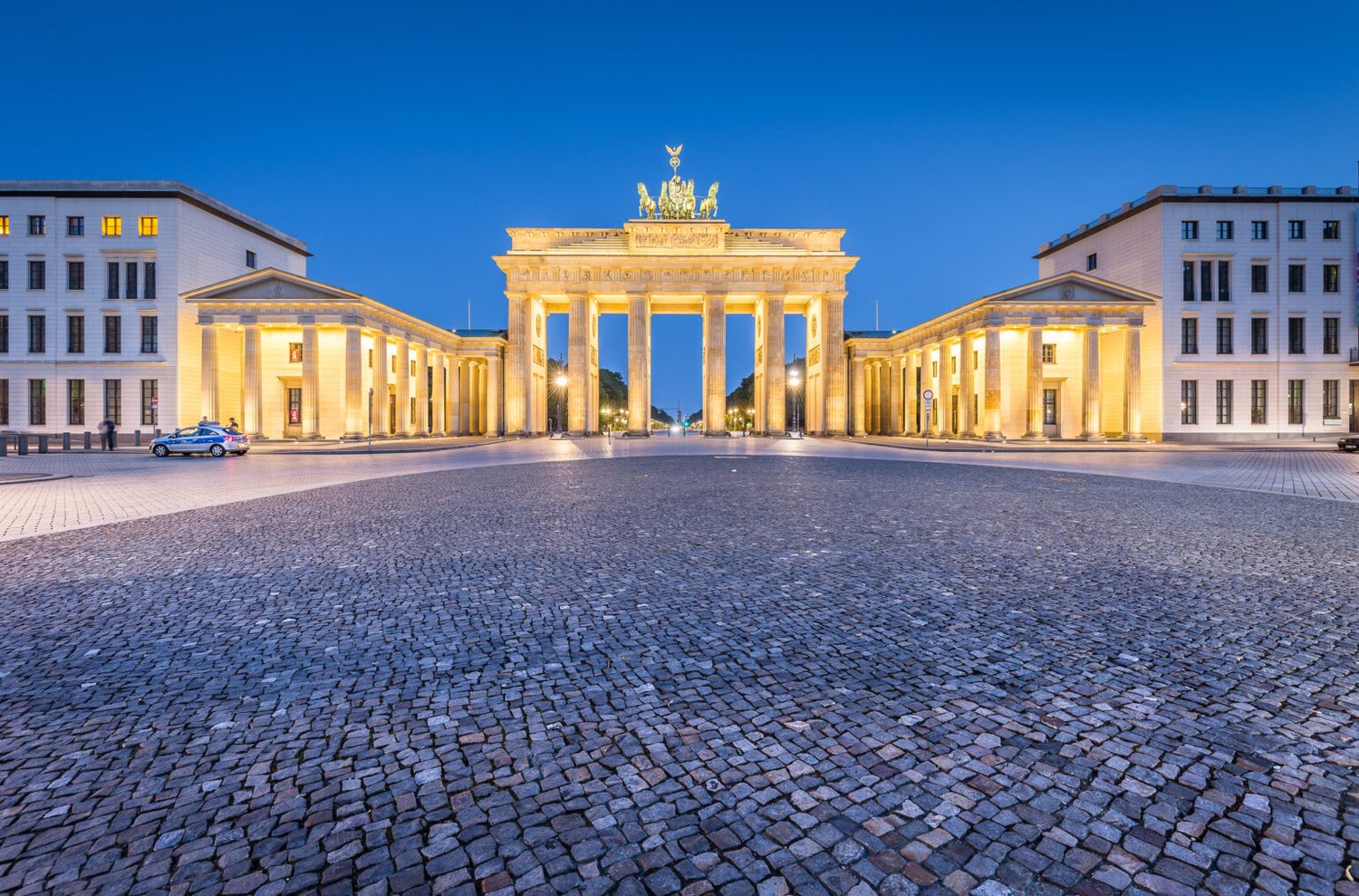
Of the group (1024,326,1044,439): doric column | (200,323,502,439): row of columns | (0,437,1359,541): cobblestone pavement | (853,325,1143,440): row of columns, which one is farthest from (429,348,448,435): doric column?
(1024,326,1044,439): doric column

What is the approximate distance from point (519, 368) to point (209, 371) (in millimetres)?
20551

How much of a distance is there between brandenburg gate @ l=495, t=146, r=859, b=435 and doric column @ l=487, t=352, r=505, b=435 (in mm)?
5110

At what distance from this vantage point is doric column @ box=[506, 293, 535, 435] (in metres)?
51.8

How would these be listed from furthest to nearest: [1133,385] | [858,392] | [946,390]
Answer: [858,392] → [946,390] → [1133,385]

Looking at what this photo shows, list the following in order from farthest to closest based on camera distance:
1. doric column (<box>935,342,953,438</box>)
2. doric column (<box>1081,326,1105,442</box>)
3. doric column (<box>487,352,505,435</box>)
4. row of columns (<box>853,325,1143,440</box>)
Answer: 1. doric column (<box>487,352,505,435</box>)
2. doric column (<box>935,342,953,438</box>)
3. doric column (<box>1081,326,1105,442</box>)
4. row of columns (<box>853,325,1143,440</box>)

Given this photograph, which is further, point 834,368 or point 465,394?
point 465,394

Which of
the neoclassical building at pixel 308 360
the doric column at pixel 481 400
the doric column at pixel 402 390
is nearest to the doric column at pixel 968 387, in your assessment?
the neoclassical building at pixel 308 360

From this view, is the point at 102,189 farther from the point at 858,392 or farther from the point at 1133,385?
the point at 1133,385

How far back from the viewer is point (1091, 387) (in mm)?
43875

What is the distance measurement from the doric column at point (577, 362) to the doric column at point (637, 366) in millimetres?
3840

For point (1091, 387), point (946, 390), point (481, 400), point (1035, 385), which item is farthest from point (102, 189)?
point (1091, 387)

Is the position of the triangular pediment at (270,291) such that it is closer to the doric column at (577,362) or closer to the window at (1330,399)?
the doric column at (577,362)

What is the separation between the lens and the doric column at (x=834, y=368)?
52.2m

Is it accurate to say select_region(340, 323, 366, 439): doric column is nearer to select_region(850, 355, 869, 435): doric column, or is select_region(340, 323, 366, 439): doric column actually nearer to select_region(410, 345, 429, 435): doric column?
select_region(410, 345, 429, 435): doric column
